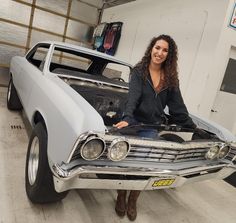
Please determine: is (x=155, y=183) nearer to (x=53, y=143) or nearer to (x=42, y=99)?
(x=53, y=143)

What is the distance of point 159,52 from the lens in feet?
6.77

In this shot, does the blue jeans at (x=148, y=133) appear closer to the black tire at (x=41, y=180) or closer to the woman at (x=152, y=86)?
the woman at (x=152, y=86)

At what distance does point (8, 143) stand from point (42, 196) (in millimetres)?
1224

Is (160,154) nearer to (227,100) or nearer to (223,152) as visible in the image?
(223,152)

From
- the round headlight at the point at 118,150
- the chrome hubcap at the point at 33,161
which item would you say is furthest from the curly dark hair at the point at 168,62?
the chrome hubcap at the point at 33,161

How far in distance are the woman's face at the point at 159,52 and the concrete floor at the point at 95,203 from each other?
4.24 feet

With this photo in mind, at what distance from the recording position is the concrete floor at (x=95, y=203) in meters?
1.85

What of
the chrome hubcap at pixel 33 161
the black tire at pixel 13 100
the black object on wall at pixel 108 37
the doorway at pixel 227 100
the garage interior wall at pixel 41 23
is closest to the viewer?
the chrome hubcap at pixel 33 161

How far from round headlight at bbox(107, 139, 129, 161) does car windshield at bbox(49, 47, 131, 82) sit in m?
1.36

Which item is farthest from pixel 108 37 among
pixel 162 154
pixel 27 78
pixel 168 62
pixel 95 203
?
pixel 162 154

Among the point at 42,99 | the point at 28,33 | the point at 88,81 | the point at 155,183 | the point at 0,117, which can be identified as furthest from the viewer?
the point at 28,33

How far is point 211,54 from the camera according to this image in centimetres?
382

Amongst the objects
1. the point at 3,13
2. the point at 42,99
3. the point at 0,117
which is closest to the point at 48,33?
the point at 3,13

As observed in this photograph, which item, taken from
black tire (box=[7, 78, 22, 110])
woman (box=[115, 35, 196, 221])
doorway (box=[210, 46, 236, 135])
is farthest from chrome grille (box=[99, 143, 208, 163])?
black tire (box=[7, 78, 22, 110])
